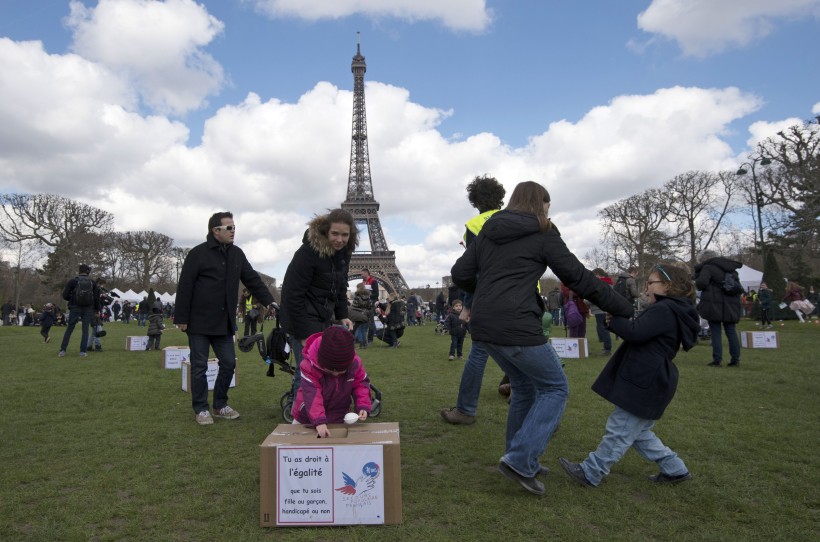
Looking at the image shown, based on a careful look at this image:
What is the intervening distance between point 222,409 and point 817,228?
1964cm

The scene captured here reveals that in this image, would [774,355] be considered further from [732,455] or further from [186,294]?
[186,294]

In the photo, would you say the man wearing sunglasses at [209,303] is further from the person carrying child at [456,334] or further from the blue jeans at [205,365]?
the person carrying child at [456,334]

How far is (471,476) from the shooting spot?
3834 millimetres

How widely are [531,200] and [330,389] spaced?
6.10 feet

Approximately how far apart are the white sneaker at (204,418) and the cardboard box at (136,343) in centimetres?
910

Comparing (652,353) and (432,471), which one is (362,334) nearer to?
(432,471)

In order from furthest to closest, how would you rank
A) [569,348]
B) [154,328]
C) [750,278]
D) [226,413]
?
1. [750,278]
2. [154,328]
3. [569,348]
4. [226,413]

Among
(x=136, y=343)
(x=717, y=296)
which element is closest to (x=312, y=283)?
(x=717, y=296)

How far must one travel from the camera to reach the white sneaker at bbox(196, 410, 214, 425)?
17.6ft

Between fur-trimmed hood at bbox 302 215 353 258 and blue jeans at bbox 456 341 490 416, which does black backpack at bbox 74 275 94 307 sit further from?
blue jeans at bbox 456 341 490 416

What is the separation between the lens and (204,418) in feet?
17.7

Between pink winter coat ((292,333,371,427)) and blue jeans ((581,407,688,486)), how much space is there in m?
1.51

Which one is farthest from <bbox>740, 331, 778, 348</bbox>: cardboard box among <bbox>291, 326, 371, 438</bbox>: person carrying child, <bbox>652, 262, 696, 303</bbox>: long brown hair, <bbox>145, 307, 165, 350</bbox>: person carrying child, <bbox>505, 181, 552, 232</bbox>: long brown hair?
<bbox>145, 307, 165, 350</bbox>: person carrying child

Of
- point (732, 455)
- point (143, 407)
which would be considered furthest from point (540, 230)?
point (143, 407)
